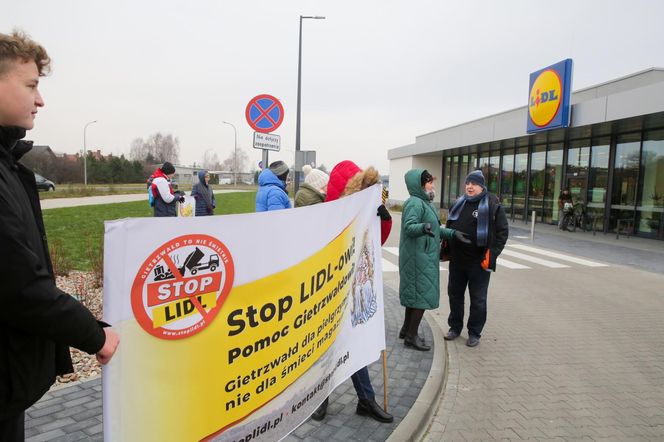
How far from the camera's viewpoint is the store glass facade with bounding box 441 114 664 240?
1579 centimetres

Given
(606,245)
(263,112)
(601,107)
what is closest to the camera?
(263,112)

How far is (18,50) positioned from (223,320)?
4.08 feet

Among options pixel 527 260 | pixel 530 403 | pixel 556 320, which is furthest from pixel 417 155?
pixel 530 403

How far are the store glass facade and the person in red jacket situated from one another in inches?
532

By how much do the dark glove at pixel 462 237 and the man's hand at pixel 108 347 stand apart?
3841 mm

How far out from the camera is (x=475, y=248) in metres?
4.90

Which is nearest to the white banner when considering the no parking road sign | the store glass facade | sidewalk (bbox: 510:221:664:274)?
the no parking road sign

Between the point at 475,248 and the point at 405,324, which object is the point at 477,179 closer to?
the point at 475,248

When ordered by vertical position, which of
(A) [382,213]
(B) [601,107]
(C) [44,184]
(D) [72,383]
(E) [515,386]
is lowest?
(E) [515,386]

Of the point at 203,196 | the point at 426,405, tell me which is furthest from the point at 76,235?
the point at 426,405

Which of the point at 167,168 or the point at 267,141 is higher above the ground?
the point at 267,141

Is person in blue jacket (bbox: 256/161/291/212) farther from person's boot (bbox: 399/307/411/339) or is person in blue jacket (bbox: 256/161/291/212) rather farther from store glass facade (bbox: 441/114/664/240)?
store glass facade (bbox: 441/114/664/240)

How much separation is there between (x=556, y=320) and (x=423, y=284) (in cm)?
278

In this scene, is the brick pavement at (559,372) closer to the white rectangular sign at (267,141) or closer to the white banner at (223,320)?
the white banner at (223,320)
